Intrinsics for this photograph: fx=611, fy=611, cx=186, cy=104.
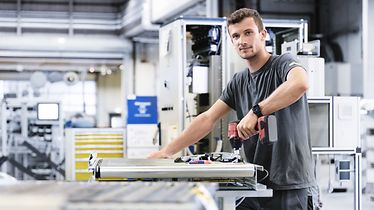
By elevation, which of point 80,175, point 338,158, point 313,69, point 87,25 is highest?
point 87,25

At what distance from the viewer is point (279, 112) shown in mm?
2324

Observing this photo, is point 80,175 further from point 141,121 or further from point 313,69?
point 313,69

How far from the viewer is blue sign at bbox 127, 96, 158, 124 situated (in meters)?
9.03

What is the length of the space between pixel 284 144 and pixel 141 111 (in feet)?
22.6

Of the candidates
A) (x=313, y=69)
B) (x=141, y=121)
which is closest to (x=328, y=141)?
(x=313, y=69)

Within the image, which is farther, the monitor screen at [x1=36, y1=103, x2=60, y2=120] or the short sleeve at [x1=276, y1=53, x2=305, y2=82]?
the monitor screen at [x1=36, y1=103, x2=60, y2=120]

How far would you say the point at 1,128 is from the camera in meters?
9.11

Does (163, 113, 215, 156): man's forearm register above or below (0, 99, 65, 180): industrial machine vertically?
above

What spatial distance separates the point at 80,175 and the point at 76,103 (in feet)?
25.4

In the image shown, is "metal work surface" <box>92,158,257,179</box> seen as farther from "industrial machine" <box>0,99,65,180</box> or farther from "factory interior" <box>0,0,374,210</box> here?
"industrial machine" <box>0,99,65,180</box>

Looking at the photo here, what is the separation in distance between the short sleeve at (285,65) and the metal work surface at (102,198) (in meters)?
1.20

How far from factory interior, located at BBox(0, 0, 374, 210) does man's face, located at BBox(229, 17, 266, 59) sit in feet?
1.22

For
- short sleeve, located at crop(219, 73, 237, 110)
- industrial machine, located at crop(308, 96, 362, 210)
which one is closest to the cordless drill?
short sleeve, located at crop(219, 73, 237, 110)

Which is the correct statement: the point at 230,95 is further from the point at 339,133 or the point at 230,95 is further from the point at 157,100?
the point at 157,100
